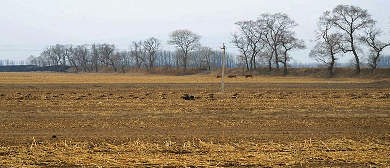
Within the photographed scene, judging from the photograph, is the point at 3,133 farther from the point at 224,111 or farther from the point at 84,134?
the point at 224,111

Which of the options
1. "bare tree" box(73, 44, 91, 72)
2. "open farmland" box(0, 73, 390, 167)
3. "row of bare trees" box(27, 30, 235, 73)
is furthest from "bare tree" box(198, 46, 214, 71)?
"open farmland" box(0, 73, 390, 167)

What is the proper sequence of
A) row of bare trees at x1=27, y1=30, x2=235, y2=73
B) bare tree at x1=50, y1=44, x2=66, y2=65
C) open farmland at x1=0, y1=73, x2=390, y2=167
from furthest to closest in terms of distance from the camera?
bare tree at x1=50, y1=44, x2=66, y2=65, row of bare trees at x1=27, y1=30, x2=235, y2=73, open farmland at x1=0, y1=73, x2=390, y2=167

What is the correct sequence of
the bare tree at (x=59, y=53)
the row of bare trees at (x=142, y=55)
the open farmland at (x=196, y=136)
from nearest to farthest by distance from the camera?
the open farmland at (x=196, y=136)
the row of bare trees at (x=142, y=55)
the bare tree at (x=59, y=53)

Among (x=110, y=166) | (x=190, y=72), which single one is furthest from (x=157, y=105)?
(x=190, y=72)

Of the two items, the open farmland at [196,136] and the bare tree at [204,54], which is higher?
the bare tree at [204,54]

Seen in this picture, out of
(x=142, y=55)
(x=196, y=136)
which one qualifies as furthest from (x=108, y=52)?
(x=196, y=136)

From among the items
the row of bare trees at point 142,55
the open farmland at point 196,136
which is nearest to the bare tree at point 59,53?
the row of bare trees at point 142,55

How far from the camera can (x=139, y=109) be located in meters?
18.9

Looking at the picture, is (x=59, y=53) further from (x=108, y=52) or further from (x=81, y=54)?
(x=108, y=52)

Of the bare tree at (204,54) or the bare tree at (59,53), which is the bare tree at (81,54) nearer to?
the bare tree at (59,53)

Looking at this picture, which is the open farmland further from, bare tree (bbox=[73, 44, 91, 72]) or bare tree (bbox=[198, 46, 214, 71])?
bare tree (bbox=[73, 44, 91, 72])

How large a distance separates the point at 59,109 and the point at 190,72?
92.2 m

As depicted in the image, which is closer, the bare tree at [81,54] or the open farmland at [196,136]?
the open farmland at [196,136]

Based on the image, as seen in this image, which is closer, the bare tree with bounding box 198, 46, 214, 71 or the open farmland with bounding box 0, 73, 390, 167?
the open farmland with bounding box 0, 73, 390, 167
